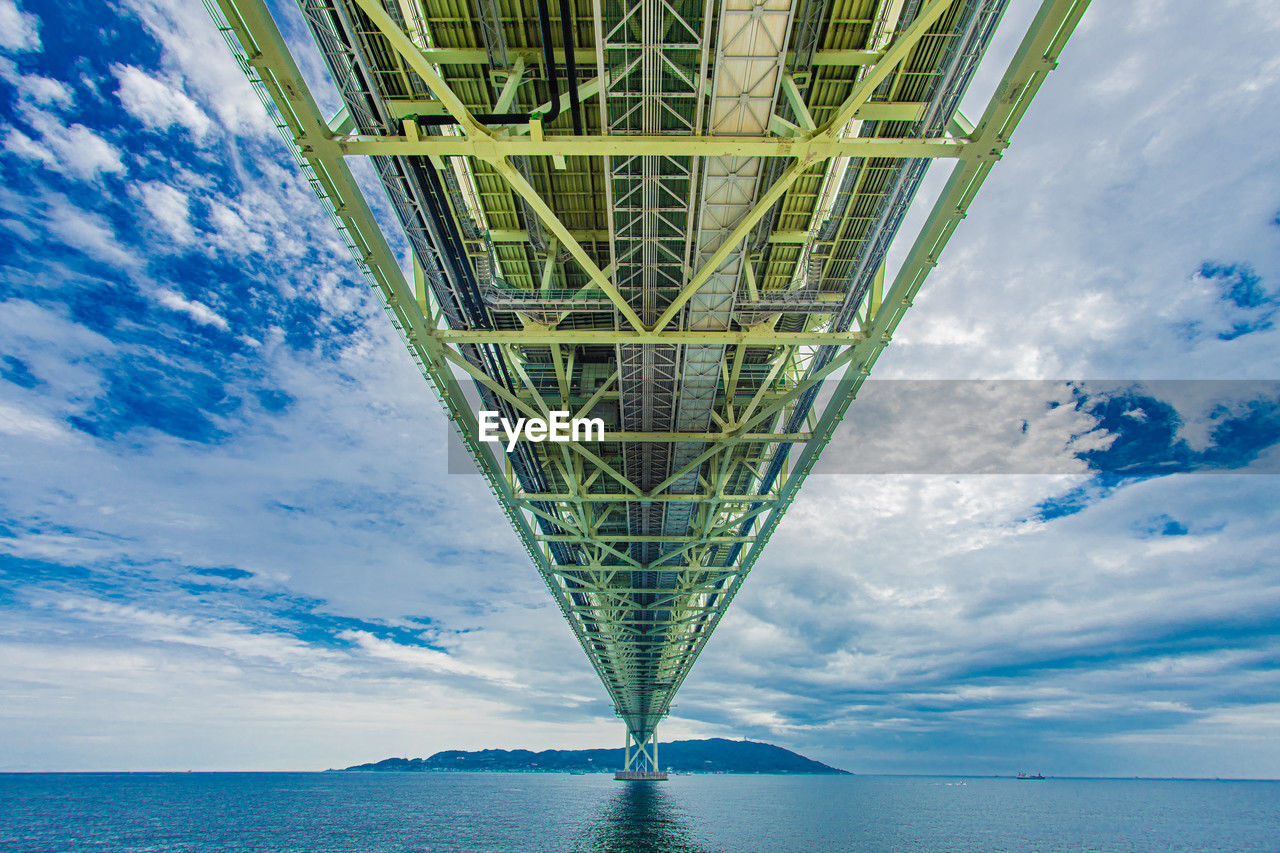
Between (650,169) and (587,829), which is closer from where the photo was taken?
(650,169)

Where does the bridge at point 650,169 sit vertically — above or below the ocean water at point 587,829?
above

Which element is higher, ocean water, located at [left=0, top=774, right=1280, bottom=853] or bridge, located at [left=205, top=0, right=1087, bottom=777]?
bridge, located at [left=205, top=0, right=1087, bottom=777]

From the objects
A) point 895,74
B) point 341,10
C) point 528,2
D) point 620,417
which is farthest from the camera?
point 620,417

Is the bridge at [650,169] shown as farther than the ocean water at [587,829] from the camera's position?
No

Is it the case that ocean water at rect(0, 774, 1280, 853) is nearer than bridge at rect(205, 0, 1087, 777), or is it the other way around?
bridge at rect(205, 0, 1087, 777)

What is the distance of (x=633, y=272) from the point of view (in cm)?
1368

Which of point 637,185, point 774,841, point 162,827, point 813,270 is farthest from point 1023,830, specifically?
point 162,827

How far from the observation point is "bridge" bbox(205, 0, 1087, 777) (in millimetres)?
9359

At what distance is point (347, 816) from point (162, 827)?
16.1 m

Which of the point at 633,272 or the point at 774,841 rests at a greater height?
the point at 633,272

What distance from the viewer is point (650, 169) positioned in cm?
1143

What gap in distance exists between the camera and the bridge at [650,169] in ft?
30.7

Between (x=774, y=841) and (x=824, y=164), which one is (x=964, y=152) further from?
(x=774, y=841)

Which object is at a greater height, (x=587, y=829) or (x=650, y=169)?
(x=650, y=169)
